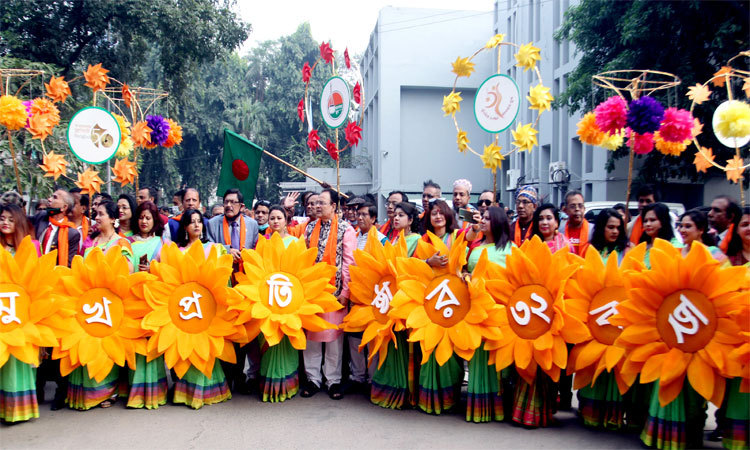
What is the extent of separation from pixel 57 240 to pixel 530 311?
3.78 m

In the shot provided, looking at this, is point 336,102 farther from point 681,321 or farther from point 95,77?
point 681,321

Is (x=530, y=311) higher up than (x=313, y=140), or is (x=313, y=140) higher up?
(x=313, y=140)

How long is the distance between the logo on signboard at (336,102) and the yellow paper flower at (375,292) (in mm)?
1635

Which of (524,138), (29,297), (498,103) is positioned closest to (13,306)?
(29,297)

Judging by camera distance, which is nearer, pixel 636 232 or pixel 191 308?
pixel 191 308

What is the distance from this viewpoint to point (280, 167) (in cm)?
3375

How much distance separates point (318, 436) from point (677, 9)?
10676 mm

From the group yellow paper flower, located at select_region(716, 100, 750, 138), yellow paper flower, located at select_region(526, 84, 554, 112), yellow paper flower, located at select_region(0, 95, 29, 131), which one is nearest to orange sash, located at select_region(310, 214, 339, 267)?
yellow paper flower, located at select_region(526, 84, 554, 112)

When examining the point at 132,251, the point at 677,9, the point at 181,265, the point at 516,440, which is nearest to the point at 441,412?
the point at 516,440

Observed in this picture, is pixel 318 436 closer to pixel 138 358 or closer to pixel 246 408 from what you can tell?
pixel 246 408

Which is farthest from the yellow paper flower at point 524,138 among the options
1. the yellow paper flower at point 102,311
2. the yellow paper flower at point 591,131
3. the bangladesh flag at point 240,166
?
the yellow paper flower at point 102,311

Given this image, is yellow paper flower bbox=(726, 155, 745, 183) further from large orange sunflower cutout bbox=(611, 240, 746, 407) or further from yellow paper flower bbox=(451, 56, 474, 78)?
yellow paper flower bbox=(451, 56, 474, 78)

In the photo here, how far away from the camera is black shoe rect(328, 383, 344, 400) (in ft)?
16.3

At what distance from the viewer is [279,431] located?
4227 millimetres
